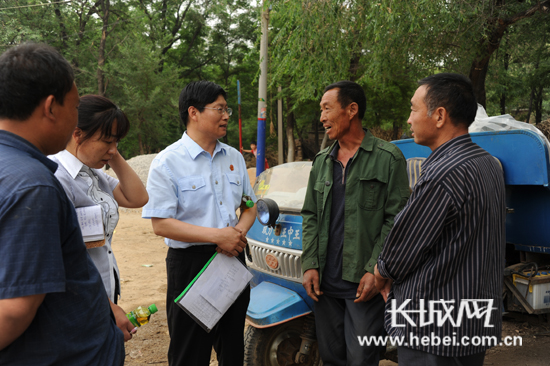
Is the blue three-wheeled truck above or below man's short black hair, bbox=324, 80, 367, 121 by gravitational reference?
below

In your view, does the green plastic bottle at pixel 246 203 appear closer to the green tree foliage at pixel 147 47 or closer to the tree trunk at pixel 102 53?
the green tree foliage at pixel 147 47

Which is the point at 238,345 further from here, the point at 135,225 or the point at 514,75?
the point at 514,75

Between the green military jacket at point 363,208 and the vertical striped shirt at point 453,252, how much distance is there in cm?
53

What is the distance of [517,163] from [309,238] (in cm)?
197

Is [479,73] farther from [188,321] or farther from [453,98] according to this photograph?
[188,321]

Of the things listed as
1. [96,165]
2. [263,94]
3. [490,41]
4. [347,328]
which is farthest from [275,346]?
[490,41]

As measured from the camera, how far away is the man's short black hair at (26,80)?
1.16 m

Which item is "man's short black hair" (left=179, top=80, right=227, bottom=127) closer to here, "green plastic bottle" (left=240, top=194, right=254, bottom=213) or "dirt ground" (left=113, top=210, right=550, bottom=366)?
"green plastic bottle" (left=240, top=194, right=254, bottom=213)

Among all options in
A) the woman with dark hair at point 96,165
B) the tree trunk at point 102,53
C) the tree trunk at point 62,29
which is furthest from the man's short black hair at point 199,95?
the tree trunk at point 62,29

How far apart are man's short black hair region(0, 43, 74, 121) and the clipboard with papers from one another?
1.30 m

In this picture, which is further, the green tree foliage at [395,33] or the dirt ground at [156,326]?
the green tree foliage at [395,33]

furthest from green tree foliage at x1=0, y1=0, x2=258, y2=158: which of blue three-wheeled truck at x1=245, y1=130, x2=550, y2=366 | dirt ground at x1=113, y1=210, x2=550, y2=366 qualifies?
blue three-wheeled truck at x1=245, y1=130, x2=550, y2=366

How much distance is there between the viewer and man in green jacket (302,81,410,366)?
7.91 ft

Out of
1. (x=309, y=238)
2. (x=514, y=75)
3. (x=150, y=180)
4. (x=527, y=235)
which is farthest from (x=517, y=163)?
(x=514, y=75)
